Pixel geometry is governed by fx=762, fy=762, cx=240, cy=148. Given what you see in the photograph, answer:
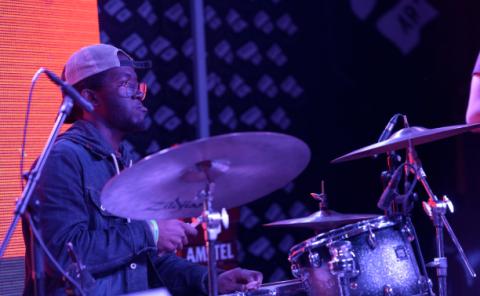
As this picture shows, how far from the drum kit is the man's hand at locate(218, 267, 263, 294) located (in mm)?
38

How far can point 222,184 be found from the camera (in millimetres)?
2283

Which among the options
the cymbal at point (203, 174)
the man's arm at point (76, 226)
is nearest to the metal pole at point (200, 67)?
the man's arm at point (76, 226)

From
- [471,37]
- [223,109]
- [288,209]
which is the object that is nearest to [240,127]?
[223,109]

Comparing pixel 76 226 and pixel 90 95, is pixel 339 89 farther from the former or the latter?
pixel 76 226

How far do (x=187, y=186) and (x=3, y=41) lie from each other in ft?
4.39

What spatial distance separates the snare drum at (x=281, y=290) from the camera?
8.19ft

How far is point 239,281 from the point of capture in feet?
8.45

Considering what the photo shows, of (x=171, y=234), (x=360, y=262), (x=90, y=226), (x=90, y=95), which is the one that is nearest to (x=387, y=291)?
(x=360, y=262)

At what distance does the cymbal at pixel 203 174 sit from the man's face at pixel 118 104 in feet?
1.83

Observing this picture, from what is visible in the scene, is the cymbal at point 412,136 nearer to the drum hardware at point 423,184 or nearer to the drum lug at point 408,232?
the drum hardware at point 423,184

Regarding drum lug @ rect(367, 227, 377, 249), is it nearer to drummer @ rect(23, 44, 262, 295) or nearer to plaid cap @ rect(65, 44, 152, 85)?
drummer @ rect(23, 44, 262, 295)

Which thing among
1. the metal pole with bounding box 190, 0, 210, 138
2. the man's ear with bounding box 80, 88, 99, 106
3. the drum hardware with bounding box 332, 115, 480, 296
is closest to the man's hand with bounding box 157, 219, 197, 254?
the man's ear with bounding box 80, 88, 99, 106

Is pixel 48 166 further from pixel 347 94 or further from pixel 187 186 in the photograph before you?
pixel 347 94

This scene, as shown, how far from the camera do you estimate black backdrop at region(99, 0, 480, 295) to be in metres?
4.48
